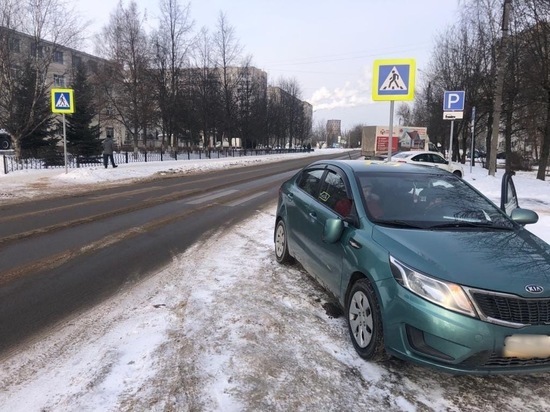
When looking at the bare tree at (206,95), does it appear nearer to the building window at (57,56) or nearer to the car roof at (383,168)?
the building window at (57,56)

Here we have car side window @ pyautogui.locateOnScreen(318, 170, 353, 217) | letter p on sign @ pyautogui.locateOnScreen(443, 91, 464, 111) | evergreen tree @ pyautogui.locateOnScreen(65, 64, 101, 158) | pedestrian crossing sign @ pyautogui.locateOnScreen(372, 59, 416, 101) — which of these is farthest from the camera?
evergreen tree @ pyautogui.locateOnScreen(65, 64, 101, 158)

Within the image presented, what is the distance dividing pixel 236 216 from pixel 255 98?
58.1m

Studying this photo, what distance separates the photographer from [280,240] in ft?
21.2

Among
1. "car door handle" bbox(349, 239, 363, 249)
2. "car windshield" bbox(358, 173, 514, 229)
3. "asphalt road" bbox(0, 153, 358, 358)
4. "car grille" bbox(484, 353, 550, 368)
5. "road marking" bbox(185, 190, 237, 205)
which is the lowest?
"asphalt road" bbox(0, 153, 358, 358)

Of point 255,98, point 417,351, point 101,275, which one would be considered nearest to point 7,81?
point 101,275

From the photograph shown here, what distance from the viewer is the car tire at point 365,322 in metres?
3.46

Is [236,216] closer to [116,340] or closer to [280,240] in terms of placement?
[280,240]

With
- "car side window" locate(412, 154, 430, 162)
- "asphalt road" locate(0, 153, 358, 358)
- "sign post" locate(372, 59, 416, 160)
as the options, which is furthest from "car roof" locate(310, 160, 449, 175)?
"car side window" locate(412, 154, 430, 162)

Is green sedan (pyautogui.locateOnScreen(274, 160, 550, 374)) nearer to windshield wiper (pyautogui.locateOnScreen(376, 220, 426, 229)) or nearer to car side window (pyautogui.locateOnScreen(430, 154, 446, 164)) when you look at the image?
windshield wiper (pyautogui.locateOnScreen(376, 220, 426, 229))

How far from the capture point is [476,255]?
338cm

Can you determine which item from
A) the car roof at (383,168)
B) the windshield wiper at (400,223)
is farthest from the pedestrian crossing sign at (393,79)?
the windshield wiper at (400,223)

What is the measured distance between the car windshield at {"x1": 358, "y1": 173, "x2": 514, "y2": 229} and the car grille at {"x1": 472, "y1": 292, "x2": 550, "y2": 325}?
107 cm

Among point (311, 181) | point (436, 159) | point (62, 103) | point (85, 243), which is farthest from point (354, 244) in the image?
point (436, 159)

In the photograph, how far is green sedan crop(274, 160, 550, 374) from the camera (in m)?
2.99
